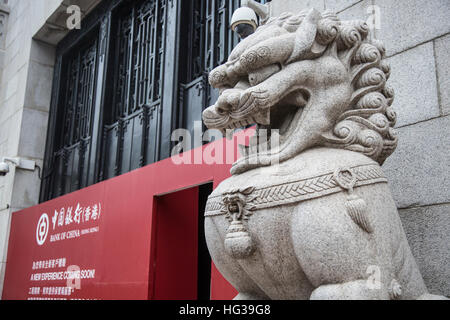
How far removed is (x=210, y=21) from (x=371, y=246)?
6.13 meters

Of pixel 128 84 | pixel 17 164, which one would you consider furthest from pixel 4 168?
pixel 128 84

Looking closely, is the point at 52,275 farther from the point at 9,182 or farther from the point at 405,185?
the point at 405,185

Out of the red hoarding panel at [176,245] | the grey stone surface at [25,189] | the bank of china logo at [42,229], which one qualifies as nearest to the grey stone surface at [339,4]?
the red hoarding panel at [176,245]

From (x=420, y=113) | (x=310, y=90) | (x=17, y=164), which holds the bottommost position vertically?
(x=310, y=90)

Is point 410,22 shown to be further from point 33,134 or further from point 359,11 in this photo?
point 33,134

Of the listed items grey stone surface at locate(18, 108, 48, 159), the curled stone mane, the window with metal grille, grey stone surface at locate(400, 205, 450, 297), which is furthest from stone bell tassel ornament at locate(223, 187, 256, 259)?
grey stone surface at locate(18, 108, 48, 159)

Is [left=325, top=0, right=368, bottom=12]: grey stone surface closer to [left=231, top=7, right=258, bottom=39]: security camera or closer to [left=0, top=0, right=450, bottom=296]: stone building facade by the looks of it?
[left=0, top=0, right=450, bottom=296]: stone building facade

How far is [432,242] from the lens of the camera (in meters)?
3.37

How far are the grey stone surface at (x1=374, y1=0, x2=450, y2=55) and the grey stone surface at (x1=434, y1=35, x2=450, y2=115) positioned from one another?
0.30ft

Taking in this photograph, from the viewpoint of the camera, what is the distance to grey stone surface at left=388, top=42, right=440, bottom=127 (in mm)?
3656

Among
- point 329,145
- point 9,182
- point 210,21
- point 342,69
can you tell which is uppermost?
point 210,21

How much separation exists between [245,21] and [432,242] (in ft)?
9.26
